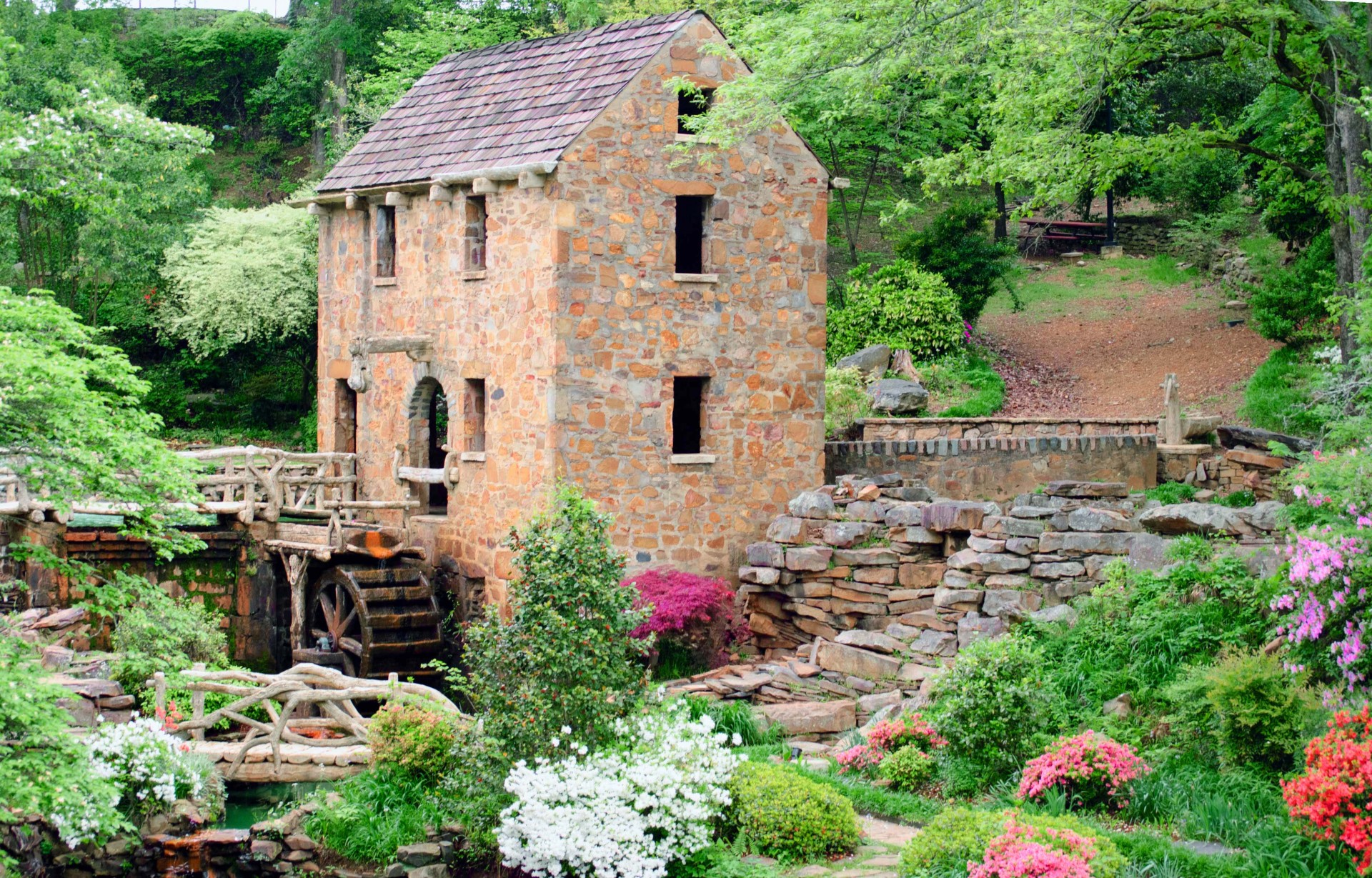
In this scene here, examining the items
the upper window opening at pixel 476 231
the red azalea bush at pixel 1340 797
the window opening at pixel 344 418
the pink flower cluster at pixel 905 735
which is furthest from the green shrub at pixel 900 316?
the red azalea bush at pixel 1340 797

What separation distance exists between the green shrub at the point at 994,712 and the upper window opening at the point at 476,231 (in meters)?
11.1

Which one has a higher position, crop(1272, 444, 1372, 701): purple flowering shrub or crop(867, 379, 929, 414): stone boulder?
crop(867, 379, 929, 414): stone boulder

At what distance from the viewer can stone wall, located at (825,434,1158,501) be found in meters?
19.9

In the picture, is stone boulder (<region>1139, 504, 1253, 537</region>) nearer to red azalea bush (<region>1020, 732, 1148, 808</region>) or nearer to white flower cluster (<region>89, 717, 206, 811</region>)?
red azalea bush (<region>1020, 732, 1148, 808</region>)

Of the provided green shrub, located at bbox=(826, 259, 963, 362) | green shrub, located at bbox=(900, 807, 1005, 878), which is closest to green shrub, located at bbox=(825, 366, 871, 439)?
green shrub, located at bbox=(826, 259, 963, 362)

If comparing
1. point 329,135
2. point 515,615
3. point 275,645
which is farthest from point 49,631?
point 329,135

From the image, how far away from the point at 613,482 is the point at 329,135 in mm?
22297

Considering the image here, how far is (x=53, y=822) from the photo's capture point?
12.2 metres

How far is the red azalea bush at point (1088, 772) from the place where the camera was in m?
11.4

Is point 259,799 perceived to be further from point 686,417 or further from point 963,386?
point 963,386

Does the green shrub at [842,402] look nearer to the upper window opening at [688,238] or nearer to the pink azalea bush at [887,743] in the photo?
the upper window opening at [688,238]

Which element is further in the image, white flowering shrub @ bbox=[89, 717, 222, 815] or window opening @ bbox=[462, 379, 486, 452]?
window opening @ bbox=[462, 379, 486, 452]

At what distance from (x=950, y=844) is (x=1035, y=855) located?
0.83 metres

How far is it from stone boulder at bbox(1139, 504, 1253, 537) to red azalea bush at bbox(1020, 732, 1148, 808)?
446cm
